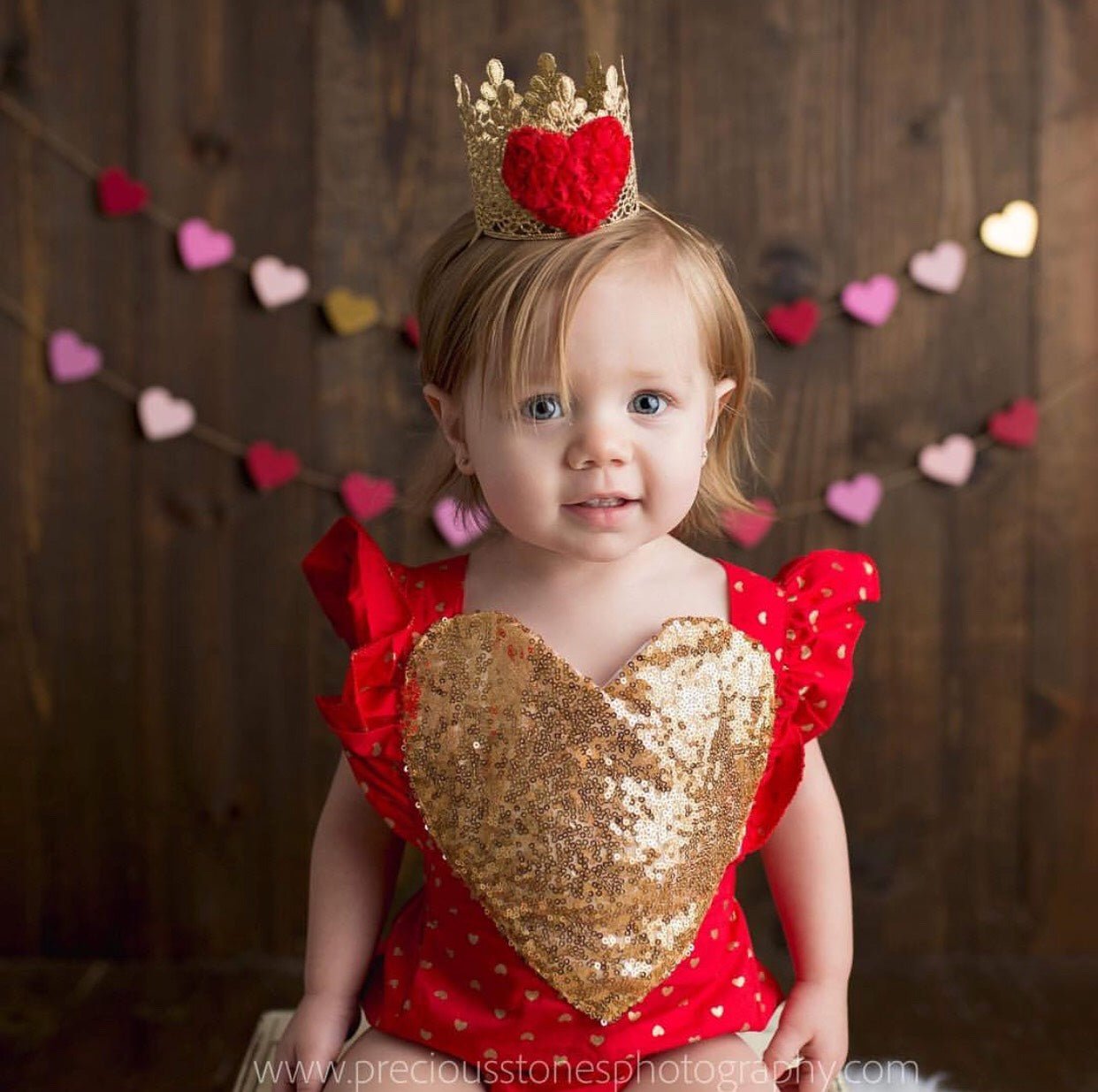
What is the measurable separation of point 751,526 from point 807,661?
28.2 inches

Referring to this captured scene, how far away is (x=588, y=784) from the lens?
35.4 inches

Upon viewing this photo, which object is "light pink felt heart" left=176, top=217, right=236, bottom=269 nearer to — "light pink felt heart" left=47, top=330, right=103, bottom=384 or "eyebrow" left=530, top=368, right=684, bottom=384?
"light pink felt heart" left=47, top=330, right=103, bottom=384

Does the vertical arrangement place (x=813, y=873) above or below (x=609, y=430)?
below

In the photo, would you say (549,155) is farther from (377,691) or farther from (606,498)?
(377,691)

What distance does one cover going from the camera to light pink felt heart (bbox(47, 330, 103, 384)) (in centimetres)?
168

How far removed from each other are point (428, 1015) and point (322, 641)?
860 mm

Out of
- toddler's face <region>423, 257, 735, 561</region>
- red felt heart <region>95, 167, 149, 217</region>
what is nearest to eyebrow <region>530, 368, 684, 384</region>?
toddler's face <region>423, 257, 735, 561</region>

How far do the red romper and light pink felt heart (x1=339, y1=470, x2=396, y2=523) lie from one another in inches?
26.1

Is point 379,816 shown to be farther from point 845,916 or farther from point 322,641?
point 322,641

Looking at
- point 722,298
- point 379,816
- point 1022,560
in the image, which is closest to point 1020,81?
point 1022,560

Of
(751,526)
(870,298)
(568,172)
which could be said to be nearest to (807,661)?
(568,172)

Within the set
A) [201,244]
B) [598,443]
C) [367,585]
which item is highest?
[201,244]

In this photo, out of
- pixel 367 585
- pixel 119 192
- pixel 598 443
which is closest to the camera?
pixel 598 443

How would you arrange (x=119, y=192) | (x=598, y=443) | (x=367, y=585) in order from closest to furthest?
(x=598, y=443) < (x=367, y=585) < (x=119, y=192)
